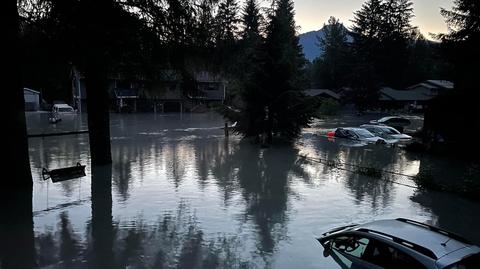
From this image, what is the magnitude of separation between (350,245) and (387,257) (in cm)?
138

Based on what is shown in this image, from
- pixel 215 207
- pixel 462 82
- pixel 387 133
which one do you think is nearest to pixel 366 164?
pixel 462 82

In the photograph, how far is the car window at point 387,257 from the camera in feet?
24.0

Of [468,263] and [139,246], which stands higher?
→ [468,263]

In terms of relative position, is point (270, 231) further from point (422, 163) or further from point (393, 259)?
point (422, 163)

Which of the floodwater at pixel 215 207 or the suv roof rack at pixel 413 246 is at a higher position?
the suv roof rack at pixel 413 246

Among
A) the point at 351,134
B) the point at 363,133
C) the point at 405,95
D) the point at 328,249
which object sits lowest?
the point at 328,249

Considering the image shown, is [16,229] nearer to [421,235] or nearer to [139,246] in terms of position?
[139,246]

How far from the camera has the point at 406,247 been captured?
24.2ft

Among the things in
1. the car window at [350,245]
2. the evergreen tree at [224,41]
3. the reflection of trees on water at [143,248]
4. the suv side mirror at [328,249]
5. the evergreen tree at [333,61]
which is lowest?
the reflection of trees on water at [143,248]

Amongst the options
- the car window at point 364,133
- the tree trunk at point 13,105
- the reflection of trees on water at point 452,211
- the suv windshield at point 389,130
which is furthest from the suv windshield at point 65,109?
the reflection of trees on water at point 452,211

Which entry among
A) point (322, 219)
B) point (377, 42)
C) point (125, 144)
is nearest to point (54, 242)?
point (322, 219)

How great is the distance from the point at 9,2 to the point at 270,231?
42.4 feet

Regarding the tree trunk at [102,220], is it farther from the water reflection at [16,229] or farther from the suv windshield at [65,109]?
the suv windshield at [65,109]

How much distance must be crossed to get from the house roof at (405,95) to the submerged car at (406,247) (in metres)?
70.2
